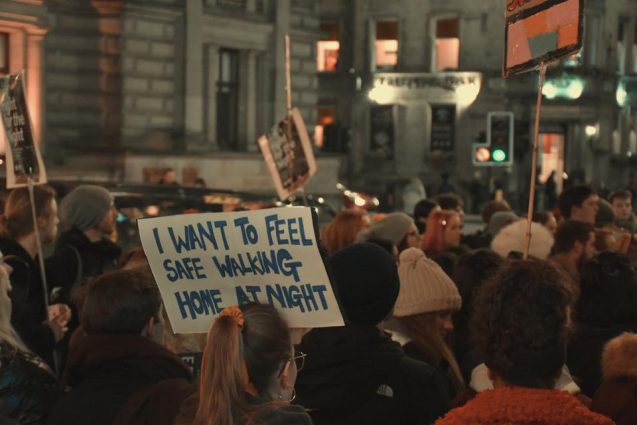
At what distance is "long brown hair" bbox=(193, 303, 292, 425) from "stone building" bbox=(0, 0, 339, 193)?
62.9ft

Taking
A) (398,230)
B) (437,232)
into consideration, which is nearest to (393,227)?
(398,230)

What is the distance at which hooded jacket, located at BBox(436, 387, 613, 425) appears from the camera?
319 centimetres

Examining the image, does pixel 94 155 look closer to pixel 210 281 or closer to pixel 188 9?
pixel 188 9

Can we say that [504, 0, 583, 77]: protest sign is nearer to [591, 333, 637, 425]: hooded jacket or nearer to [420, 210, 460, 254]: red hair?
[591, 333, 637, 425]: hooded jacket

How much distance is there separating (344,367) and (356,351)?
67 millimetres

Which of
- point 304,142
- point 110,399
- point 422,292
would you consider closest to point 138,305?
point 110,399

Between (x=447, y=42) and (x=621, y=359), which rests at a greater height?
(x=447, y=42)

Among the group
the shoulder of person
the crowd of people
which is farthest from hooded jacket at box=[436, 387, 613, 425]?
the shoulder of person

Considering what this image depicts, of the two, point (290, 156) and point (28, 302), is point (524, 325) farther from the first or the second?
point (290, 156)

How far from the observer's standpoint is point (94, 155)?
23.9m

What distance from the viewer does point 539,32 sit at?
19.1ft

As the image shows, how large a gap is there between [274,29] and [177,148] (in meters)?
4.15

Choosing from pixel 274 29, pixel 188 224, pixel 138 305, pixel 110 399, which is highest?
pixel 274 29

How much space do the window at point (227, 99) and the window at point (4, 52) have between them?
5934 millimetres
